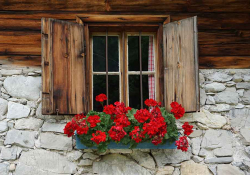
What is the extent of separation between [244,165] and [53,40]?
2.46m

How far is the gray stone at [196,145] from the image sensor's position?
356 cm

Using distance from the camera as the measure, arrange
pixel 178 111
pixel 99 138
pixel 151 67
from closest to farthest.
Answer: pixel 99 138 < pixel 178 111 < pixel 151 67

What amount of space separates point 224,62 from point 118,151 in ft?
5.25

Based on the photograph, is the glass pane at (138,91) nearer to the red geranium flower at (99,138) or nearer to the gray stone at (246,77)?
the red geranium flower at (99,138)

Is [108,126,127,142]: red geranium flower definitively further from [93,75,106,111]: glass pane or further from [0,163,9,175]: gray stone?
[0,163,9,175]: gray stone

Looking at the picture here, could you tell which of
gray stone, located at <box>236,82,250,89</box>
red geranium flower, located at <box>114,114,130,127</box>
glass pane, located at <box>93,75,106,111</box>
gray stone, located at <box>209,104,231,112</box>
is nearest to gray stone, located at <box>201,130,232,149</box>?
gray stone, located at <box>209,104,231,112</box>

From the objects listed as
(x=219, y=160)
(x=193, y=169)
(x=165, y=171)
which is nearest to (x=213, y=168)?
(x=219, y=160)

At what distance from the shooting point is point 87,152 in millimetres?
3480

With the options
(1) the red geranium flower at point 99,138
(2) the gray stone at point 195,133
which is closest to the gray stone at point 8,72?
(1) the red geranium flower at point 99,138

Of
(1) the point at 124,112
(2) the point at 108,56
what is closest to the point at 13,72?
(2) the point at 108,56

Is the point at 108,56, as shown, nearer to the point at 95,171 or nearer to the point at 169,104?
the point at 169,104

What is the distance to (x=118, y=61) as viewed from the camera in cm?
390

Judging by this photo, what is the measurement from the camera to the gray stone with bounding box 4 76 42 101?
3.62m

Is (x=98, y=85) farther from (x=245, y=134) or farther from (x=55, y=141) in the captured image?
(x=245, y=134)
